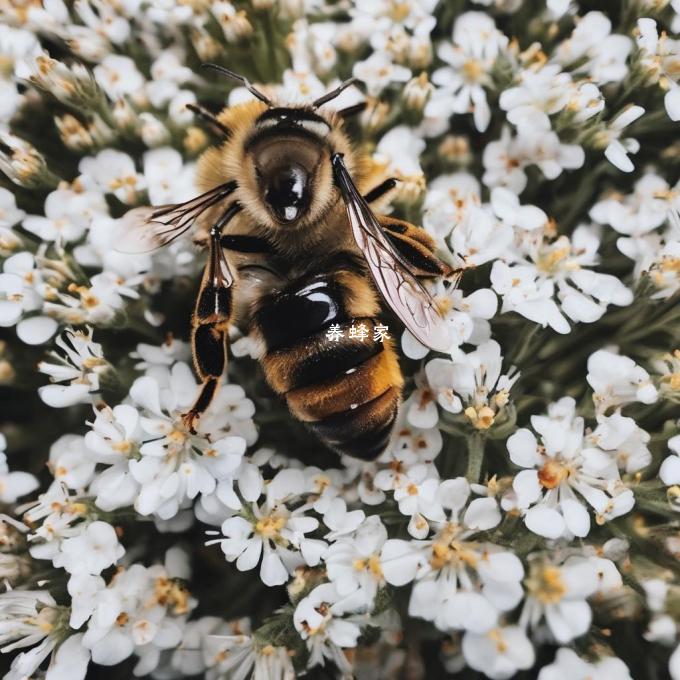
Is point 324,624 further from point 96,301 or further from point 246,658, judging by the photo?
point 96,301

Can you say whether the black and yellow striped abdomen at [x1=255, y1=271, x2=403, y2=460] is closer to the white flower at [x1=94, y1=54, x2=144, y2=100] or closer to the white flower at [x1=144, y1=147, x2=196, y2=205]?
the white flower at [x1=144, y1=147, x2=196, y2=205]

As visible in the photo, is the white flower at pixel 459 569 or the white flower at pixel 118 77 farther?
the white flower at pixel 118 77

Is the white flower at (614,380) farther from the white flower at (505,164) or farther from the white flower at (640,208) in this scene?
the white flower at (505,164)

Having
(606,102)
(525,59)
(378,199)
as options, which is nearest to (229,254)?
(378,199)

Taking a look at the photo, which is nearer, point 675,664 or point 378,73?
point 675,664

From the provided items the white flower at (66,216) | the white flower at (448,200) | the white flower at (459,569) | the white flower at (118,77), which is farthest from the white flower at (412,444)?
the white flower at (118,77)

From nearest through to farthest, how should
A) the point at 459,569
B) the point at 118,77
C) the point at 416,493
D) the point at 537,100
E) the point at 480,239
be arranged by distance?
the point at 459,569
the point at 416,493
the point at 480,239
the point at 537,100
the point at 118,77

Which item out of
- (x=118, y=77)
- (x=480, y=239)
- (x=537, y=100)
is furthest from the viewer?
(x=118, y=77)

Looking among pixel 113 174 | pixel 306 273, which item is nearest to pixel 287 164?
pixel 306 273
